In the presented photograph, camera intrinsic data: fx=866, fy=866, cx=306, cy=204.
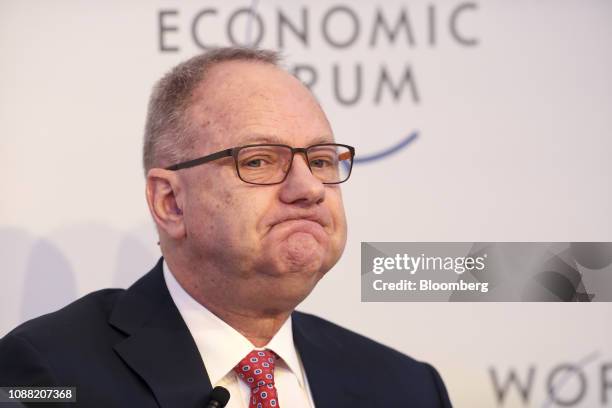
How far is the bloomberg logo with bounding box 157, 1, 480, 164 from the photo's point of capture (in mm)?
3094

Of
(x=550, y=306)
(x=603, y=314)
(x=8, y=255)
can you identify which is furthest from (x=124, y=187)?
(x=603, y=314)

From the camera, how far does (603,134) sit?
313 centimetres

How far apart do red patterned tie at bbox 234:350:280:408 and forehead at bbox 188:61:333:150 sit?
59 centimetres

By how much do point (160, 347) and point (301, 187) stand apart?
1.89ft

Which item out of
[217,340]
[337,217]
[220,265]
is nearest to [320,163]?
[337,217]

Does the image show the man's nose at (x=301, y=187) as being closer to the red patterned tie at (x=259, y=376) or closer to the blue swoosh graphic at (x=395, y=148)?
the red patterned tie at (x=259, y=376)

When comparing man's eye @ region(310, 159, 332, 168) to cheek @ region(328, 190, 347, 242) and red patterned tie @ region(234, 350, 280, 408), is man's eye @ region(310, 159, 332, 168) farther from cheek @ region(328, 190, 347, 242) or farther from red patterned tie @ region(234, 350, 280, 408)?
red patterned tie @ region(234, 350, 280, 408)

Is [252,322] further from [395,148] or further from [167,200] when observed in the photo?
[395,148]

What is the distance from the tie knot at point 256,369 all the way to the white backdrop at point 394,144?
69 cm

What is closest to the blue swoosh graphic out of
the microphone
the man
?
the man

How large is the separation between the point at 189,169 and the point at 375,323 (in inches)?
40.5

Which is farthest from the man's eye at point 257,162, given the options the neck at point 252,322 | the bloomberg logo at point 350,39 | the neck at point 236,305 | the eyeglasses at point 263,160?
the bloomberg logo at point 350,39

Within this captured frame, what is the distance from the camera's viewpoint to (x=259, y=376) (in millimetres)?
2322

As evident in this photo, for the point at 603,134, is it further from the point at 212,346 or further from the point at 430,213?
the point at 212,346
